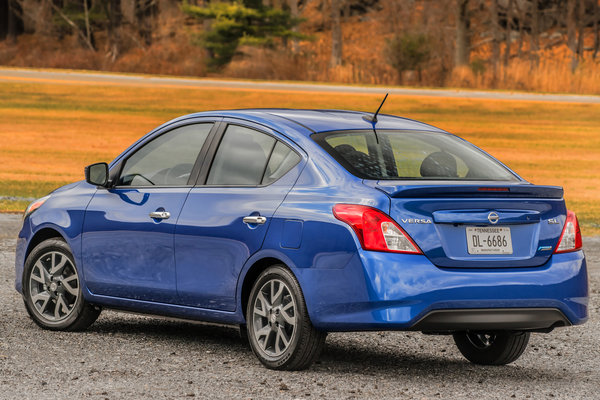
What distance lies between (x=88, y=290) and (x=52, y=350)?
68cm

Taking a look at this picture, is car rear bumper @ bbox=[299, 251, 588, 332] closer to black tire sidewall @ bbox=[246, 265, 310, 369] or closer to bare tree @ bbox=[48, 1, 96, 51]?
black tire sidewall @ bbox=[246, 265, 310, 369]

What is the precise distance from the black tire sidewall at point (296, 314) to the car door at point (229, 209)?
0.16 meters

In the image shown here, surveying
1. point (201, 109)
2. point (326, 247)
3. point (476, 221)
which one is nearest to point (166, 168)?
point (326, 247)

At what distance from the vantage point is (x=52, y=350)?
24.8 feet

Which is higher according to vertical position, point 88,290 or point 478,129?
point 88,290

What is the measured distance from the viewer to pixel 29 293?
27.6 feet

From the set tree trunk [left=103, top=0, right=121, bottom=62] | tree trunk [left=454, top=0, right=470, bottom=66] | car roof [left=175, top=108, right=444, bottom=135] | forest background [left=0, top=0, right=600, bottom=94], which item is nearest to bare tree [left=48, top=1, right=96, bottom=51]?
forest background [left=0, top=0, right=600, bottom=94]

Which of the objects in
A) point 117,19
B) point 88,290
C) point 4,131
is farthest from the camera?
point 117,19

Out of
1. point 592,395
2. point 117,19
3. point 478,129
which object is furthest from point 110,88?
point 592,395

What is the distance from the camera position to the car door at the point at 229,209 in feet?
23.1

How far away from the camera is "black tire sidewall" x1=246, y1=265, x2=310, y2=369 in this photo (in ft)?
21.9

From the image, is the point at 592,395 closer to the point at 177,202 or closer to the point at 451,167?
the point at 451,167

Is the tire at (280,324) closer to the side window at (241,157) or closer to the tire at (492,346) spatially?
the side window at (241,157)

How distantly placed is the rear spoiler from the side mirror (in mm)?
2251
